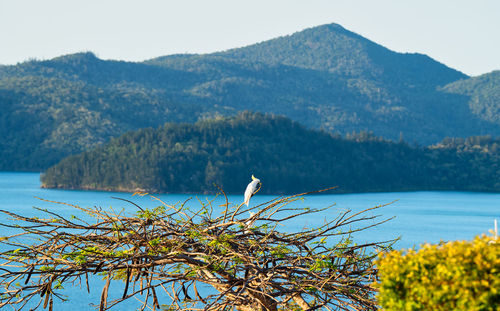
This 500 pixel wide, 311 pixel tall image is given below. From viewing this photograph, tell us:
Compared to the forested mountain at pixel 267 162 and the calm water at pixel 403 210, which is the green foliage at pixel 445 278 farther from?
the forested mountain at pixel 267 162

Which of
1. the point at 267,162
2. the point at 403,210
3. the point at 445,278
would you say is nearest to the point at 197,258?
the point at 445,278

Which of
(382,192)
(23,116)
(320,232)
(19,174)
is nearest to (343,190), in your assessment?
(382,192)

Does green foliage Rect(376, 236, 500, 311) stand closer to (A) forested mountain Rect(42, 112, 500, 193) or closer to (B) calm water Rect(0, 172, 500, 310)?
(B) calm water Rect(0, 172, 500, 310)

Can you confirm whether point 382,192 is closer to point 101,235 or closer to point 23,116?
point 23,116

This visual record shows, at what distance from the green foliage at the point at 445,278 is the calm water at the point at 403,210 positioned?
24.8 meters

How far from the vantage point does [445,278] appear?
319 cm

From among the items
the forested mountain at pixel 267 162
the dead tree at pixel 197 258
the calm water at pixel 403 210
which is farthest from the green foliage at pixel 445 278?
the forested mountain at pixel 267 162

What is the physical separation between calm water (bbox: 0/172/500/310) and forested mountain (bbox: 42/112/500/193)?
6811 mm

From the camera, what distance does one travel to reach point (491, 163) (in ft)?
403

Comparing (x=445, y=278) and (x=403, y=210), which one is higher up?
(x=445, y=278)

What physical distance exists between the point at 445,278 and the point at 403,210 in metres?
77.6

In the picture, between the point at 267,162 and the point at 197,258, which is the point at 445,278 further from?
the point at 267,162

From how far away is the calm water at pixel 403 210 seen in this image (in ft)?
164

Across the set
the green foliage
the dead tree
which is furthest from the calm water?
the green foliage
